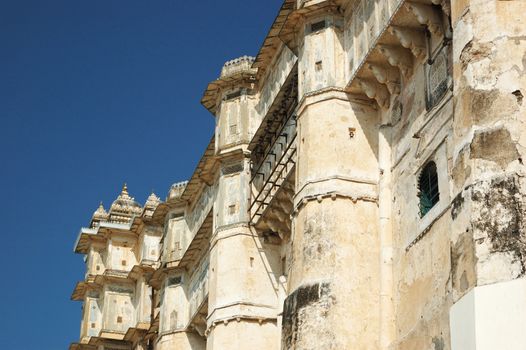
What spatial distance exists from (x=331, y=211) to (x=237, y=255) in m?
6.53

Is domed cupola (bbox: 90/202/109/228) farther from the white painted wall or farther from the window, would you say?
the white painted wall

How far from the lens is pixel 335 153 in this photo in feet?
70.1

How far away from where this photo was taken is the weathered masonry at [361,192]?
1400 centimetres

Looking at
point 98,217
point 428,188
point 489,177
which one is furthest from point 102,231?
point 489,177

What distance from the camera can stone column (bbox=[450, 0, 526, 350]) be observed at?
1286 cm

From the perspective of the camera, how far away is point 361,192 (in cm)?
2098

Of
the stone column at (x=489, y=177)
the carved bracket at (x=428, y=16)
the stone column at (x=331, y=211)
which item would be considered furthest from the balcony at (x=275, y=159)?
the stone column at (x=489, y=177)

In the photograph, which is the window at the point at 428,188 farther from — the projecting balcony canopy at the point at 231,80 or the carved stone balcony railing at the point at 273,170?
the projecting balcony canopy at the point at 231,80

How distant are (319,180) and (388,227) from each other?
165 cm

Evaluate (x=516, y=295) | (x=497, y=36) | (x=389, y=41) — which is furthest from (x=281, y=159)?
(x=516, y=295)

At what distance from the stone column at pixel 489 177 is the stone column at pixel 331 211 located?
5576mm

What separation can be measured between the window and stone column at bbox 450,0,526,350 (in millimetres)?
3685

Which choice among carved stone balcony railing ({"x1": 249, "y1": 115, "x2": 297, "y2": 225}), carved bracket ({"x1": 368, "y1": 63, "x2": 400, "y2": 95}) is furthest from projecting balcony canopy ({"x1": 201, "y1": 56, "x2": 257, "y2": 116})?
carved bracket ({"x1": 368, "y1": 63, "x2": 400, "y2": 95})

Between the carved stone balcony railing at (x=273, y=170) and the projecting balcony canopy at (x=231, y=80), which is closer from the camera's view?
the carved stone balcony railing at (x=273, y=170)
